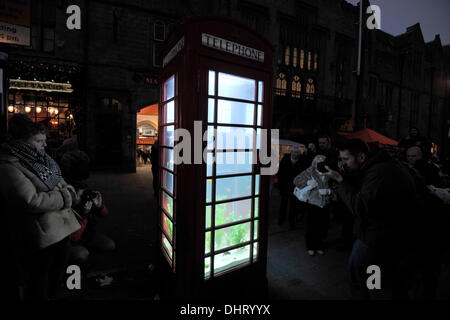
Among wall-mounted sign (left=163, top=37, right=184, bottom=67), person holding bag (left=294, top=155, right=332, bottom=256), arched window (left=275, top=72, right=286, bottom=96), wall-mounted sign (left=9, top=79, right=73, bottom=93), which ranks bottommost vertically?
person holding bag (left=294, top=155, right=332, bottom=256)

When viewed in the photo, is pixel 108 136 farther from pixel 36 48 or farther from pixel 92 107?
pixel 36 48

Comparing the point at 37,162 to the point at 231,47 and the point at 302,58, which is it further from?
the point at 302,58

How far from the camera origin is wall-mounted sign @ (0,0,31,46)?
2662 millimetres

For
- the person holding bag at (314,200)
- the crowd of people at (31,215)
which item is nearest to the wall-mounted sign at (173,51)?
the crowd of people at (31,215)

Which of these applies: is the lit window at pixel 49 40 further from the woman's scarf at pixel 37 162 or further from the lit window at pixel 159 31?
the woman's scarf at pixel 37 162

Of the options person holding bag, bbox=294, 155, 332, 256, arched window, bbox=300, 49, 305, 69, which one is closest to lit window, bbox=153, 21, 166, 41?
arched window, bbox=300, 49, 305, 69

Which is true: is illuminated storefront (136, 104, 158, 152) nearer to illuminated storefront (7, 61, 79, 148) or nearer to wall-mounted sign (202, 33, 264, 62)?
illuminated storefront (7, 61, 79, 148)

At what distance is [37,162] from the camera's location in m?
2.23

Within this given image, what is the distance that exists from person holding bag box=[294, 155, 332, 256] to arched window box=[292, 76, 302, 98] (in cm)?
1360

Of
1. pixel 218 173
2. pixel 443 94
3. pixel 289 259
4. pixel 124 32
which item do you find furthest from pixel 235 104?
pixel 443 94

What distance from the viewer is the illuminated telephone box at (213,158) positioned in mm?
2252

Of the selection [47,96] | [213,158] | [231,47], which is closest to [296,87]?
[47,96]

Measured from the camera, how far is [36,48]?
35.9ft

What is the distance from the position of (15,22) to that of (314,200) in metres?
4.97
